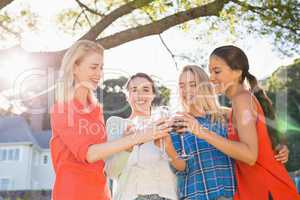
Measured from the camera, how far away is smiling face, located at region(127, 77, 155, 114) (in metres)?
4.45

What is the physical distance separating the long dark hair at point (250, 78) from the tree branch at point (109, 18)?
4228 millimetres

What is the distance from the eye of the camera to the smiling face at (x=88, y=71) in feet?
11.6

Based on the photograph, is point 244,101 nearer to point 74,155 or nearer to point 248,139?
point 248,139

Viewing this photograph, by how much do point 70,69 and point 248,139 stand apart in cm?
138

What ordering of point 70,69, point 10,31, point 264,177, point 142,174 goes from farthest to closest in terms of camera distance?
1. point 10,31
2. point 142,174
3. point 70,69
4. point 264,177

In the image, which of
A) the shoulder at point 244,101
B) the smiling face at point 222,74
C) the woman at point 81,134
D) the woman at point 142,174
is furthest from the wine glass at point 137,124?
the shoulder at point 244,101

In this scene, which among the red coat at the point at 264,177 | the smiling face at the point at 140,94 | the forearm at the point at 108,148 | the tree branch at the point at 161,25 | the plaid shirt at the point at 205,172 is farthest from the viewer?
the tree branch at the point at 161,25

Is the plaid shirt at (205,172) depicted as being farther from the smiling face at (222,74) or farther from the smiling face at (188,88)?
the smiling face at (222,74)

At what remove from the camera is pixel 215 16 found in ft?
27.5

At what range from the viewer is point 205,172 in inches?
144

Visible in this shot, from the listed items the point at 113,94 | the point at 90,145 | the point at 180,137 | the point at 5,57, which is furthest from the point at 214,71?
the point at 113,94

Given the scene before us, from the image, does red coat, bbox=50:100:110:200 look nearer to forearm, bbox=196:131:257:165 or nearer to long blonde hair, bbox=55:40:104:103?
long blonde hair, bbox=55:40:104:103

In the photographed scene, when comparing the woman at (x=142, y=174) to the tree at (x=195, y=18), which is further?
the tree at (x=195, y=18)

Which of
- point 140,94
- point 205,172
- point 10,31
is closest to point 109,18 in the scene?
point 10,31
